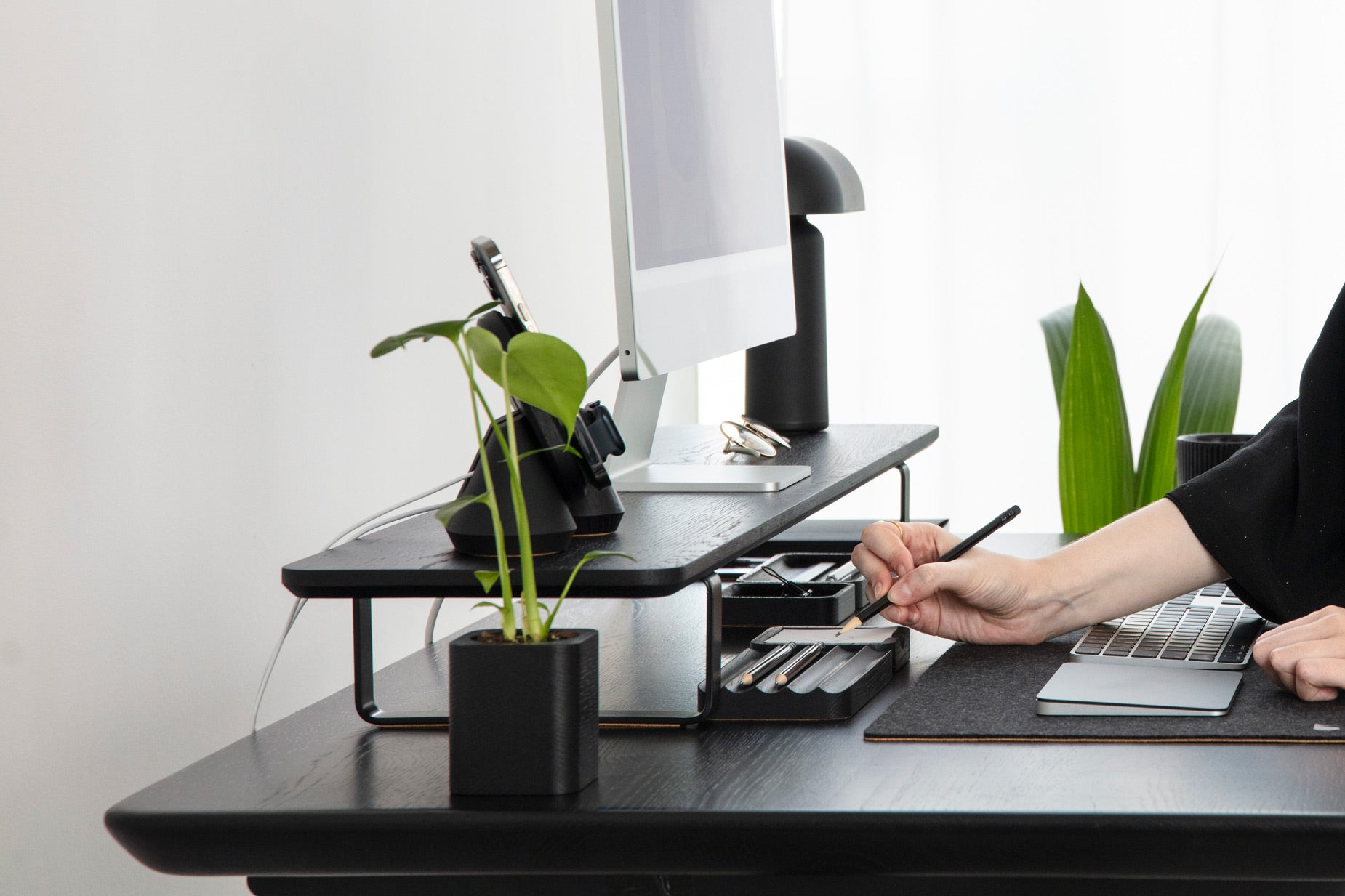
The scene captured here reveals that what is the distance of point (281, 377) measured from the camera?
131 centimetres

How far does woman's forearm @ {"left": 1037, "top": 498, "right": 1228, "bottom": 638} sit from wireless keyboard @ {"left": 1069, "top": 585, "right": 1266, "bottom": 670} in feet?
0.07

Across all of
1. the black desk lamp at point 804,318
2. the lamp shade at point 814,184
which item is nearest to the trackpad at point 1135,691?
the black desk lamp at point 804,318

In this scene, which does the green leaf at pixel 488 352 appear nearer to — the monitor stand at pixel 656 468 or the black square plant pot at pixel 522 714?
the black square plant pot at pixel 522 714

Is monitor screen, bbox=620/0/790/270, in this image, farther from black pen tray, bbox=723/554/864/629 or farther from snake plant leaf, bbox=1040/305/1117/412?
snake plant leaf, bbox=1040/305/1117/412

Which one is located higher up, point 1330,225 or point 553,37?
point 553,37

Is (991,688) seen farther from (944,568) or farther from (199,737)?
(199,737)

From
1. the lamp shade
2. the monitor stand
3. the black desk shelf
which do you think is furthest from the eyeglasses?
the lamp shade

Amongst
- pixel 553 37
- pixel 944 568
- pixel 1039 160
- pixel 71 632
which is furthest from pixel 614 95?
pixel 1039 160

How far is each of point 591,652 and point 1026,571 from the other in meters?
0.47

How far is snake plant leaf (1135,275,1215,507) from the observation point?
197 centimetres

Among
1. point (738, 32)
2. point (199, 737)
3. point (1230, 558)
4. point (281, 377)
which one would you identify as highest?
point (738, 32)

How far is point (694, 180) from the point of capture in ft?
4.04

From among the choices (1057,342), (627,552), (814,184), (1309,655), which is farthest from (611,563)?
(1057,342)

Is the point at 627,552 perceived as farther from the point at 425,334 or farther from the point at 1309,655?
the point at 1309,655
